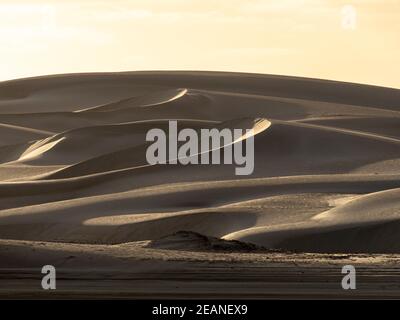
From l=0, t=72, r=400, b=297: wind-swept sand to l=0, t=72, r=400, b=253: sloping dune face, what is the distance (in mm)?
67

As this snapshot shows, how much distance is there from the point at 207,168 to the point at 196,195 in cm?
895

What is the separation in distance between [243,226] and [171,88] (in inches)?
2695

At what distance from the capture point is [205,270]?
24312 millimetres

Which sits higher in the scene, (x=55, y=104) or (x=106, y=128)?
(x=55, y=104)

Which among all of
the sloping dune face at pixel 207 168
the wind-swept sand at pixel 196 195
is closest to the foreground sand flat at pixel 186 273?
the wind-swept sand at pixel 196 195

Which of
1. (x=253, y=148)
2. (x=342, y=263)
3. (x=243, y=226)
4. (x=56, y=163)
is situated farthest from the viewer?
(x=56, y=163)

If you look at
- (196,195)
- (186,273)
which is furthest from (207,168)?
(186,273)

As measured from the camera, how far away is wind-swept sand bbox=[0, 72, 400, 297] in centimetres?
2558

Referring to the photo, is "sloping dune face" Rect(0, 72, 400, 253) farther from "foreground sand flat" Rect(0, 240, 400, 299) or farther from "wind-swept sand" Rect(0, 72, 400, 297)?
"foreground sand flat" Rect(0, 240, 400, 299)

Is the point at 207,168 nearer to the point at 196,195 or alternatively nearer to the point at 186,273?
the point at 196,195

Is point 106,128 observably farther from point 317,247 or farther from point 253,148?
point 317,247

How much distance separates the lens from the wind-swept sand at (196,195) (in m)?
25.6
